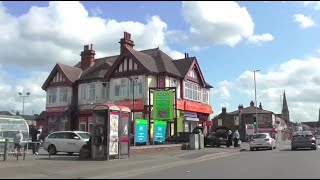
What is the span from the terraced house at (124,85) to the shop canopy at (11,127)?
21253 mm

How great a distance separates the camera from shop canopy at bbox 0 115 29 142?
26219 millimetres

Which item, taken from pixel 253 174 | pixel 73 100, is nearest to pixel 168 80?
pixel 73 100

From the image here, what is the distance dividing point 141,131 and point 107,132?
1395 centimetres

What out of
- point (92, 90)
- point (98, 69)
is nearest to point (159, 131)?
point (92, 90)

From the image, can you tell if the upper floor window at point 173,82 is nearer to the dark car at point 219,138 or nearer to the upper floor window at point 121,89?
the upper floor window at point 121,89

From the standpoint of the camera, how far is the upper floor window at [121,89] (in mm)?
50625

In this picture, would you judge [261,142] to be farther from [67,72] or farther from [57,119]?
[67,72]

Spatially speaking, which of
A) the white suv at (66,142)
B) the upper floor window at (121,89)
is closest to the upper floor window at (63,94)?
the upper floor window at (121,89)

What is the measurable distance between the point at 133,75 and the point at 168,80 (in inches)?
149

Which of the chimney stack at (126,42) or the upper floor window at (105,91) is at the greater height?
the chimney stack at (126,42)

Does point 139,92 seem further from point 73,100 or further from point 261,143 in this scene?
point 261,143

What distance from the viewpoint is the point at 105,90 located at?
173 ft

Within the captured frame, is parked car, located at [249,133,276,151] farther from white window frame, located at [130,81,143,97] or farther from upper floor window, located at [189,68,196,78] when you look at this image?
upper floor window, located at [189,68,196,78]

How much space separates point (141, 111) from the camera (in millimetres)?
48219
